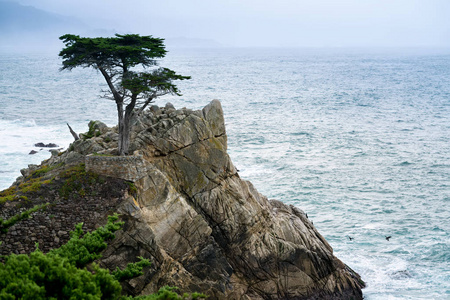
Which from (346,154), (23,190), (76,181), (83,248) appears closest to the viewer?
(83,248)

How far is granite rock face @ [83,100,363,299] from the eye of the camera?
23234 mm

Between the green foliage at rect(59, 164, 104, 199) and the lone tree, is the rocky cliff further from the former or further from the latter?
the lone tree

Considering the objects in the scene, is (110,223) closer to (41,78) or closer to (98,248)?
(98,248)

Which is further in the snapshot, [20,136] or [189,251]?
[20,136]

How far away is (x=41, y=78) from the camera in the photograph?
14650cm

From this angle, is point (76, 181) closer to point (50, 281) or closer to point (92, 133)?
point (92, 133)

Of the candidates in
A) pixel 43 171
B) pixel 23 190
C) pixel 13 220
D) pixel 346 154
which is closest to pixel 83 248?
pixel 13 220

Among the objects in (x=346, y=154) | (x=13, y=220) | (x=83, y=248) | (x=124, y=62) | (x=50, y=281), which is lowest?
(x=346, y=154)

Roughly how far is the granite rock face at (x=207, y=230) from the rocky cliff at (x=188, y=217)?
54mm

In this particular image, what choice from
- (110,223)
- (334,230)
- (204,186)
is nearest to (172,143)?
(204,186)

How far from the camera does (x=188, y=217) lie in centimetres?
2477

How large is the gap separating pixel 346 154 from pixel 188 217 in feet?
123

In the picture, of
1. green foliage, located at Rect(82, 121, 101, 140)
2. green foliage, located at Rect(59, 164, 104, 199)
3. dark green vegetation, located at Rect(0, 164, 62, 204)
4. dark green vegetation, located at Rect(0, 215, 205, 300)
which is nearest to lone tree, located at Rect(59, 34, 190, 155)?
green foliage, located at Rect(59, 164, 104, 199)

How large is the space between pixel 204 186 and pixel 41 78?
134655 millimetres
